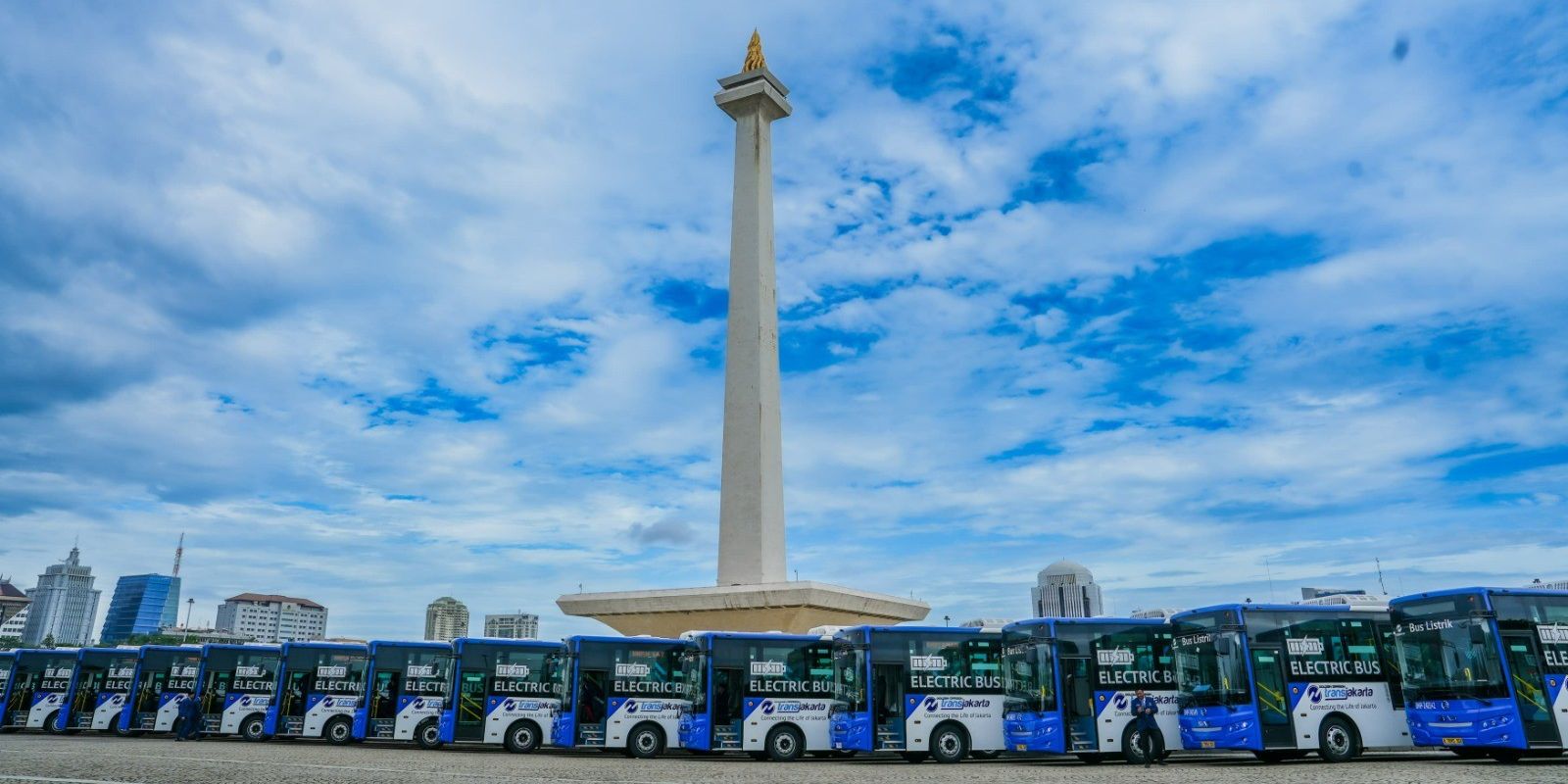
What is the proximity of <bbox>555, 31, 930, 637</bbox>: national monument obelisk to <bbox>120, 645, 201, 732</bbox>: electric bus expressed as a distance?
395 inches

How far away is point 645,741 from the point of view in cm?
2058

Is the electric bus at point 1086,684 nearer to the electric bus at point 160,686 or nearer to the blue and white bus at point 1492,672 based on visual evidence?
the blue and white bus at point 1492,672

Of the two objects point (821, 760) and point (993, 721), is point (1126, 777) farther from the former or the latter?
point (821, 760)

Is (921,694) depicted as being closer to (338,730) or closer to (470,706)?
(470,706)

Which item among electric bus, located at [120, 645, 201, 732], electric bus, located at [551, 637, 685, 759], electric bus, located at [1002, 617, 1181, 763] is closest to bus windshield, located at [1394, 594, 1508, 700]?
electric bus, located at [1002, 617, 1181, 763]

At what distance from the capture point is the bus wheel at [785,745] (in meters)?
19.6

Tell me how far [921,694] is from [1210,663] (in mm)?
5277

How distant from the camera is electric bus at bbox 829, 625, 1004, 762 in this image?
736 inches

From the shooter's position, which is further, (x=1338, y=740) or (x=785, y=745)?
(x=785, y=745)

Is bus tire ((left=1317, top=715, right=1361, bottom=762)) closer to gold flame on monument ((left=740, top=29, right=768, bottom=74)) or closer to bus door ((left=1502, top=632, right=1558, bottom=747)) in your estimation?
bus door ((left=1502, top=632, right=1558, bottom=747))

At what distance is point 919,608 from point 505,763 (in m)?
17.3

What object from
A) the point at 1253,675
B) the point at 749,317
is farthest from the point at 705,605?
the point at 1253,675

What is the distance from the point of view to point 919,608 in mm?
31812

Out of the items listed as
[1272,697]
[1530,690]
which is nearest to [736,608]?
[1272,697]
